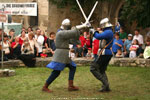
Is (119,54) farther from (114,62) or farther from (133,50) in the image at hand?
(114,62)

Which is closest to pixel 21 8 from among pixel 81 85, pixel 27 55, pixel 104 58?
pixel 27 55

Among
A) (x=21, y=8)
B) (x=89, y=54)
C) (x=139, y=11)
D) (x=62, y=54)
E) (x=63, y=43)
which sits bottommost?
(x=89, y=54)

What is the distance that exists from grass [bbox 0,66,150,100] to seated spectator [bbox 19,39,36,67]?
3.48 feet

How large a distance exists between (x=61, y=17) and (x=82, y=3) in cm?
221

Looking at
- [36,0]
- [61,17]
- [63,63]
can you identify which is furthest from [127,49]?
[36,0]

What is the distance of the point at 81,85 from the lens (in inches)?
378

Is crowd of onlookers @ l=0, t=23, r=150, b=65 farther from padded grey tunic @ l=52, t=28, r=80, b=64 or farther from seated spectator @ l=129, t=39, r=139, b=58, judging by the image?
padded grey tunic @ l=52, t=28, r=80, b=64

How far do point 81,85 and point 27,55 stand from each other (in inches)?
178

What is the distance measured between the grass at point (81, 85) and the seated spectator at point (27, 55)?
1.06 metres

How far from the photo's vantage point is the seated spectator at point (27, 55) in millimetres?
13540

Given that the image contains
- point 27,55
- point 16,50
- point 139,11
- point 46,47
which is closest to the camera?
point 27,55

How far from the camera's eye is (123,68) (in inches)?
511

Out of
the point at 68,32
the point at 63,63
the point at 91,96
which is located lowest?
the point at 91,96

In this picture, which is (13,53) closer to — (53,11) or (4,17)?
(4,17)
